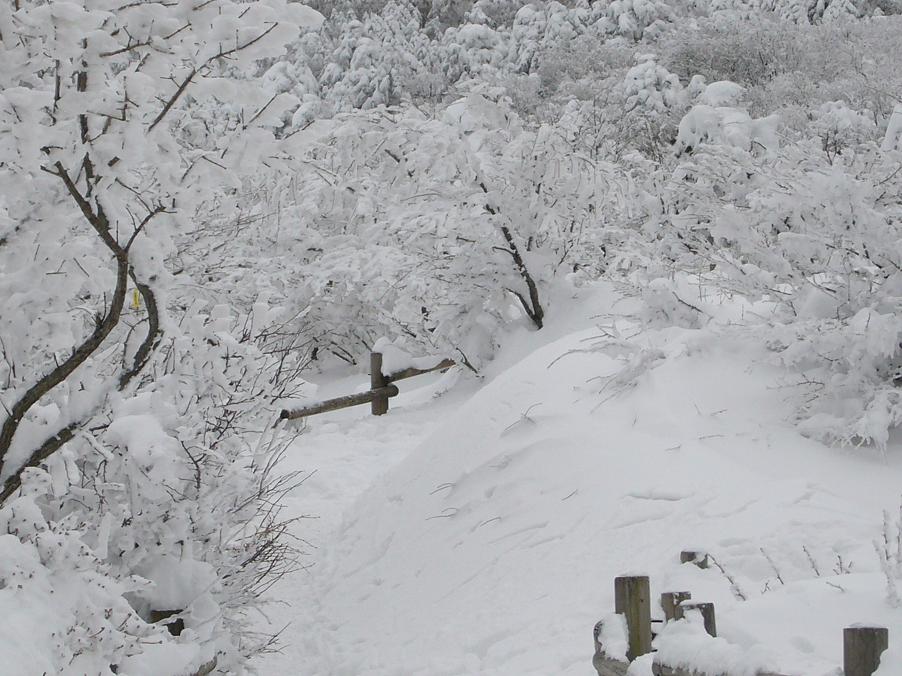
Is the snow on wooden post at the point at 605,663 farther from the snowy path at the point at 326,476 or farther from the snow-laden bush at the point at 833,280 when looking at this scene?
the snow-laden bush at the point at 833,280

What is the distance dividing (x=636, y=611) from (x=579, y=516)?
180 centimetres

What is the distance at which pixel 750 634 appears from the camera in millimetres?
2350

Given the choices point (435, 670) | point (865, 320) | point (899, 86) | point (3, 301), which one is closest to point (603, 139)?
point (899, 86)

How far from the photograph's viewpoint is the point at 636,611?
2.81 metres

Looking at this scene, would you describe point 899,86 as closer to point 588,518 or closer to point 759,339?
point 759,339

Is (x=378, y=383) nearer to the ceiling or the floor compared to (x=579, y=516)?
nearer to the floor

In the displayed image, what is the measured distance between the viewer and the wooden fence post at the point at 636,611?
2.79m

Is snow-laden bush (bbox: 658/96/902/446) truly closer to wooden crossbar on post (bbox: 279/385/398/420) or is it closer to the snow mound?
the snow mound

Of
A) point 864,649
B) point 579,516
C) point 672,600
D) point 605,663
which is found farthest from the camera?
point 579,516

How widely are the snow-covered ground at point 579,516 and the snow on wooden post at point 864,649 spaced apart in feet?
1.42

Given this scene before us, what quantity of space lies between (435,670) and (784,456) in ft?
6.26

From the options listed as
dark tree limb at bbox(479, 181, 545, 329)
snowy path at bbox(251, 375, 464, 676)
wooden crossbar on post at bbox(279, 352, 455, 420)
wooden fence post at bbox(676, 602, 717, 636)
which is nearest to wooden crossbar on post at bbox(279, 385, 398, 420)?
wooden crossbar on post at bbox(279, 352, 455, 420)

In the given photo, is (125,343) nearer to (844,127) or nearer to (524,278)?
(524,278)

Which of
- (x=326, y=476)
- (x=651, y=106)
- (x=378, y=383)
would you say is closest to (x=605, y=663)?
(x=326, y=476)
